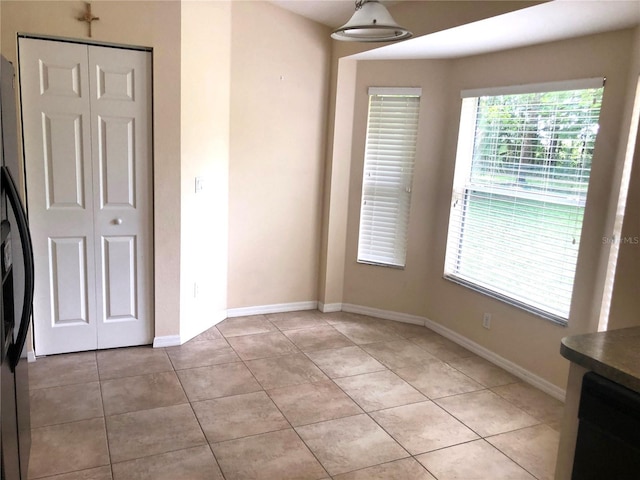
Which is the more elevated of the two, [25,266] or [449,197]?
[449,197]

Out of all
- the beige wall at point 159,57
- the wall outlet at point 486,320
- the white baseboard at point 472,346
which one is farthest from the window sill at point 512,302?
the beige wall at point 159,57

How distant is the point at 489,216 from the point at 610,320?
1.35 metres

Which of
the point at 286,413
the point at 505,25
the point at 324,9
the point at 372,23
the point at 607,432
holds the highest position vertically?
the point at 324,9

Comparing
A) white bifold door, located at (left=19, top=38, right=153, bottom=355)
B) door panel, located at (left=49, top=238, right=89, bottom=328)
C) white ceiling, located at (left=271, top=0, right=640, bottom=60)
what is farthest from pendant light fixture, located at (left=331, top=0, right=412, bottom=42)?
door panel, located at (left=49, top=238, right=89, bottom=328)

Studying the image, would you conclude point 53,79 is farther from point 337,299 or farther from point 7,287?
point 337,299

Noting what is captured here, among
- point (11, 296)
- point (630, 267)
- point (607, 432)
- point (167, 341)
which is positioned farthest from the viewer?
point (167, 341)

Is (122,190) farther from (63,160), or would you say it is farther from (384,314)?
(384,314)

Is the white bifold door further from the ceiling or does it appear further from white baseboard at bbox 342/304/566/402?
white baseboard at bbox 342/304/566/402

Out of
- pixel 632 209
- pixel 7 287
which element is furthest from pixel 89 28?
pixel 632 209

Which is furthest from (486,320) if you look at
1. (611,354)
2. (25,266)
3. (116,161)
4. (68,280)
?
(25,266)

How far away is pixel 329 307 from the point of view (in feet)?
15.2

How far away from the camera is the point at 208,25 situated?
3637mm

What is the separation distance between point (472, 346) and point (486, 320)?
0.27 meters

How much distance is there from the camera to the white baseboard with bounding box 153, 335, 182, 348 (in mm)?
3670
